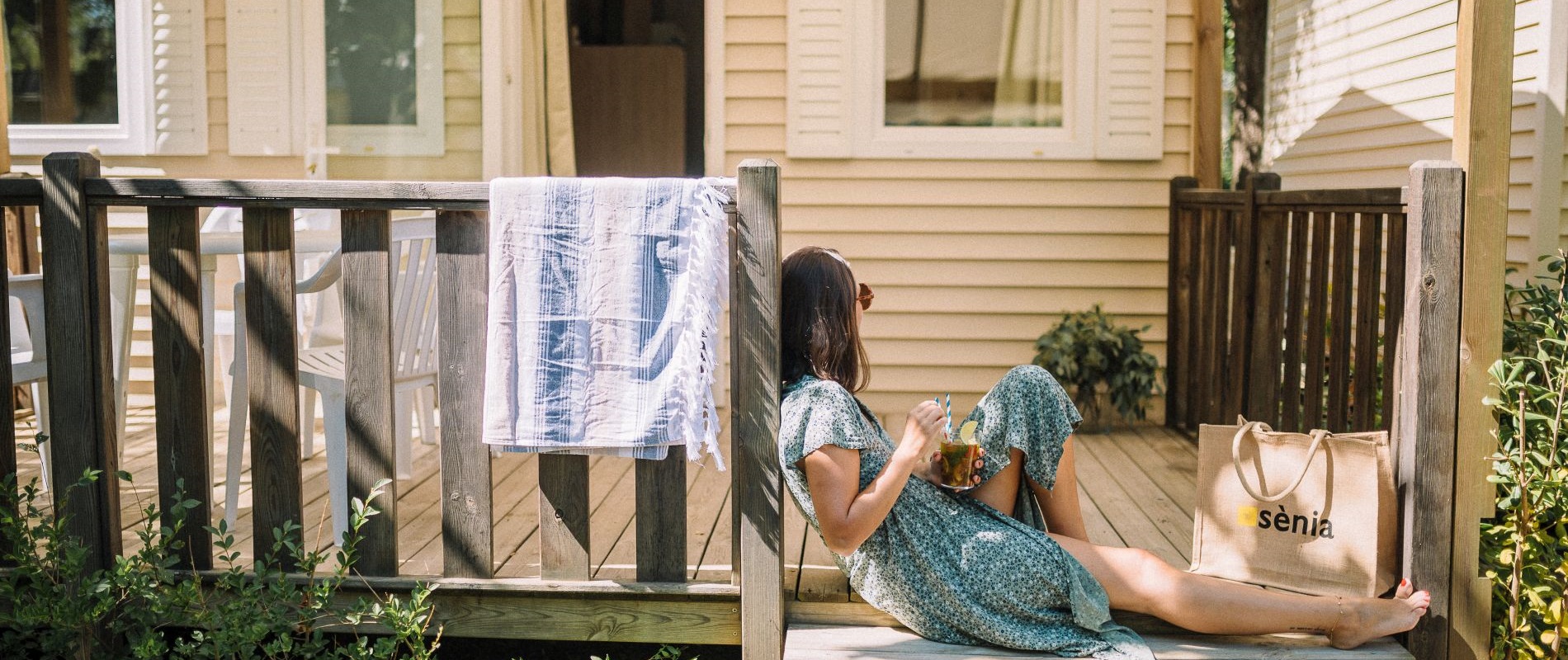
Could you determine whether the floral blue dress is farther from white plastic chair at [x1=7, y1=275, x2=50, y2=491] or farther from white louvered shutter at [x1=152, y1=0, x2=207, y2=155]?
white louvered shutter at [x1=152, y1=0, x2=207, y2=155]

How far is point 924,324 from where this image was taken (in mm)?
5480

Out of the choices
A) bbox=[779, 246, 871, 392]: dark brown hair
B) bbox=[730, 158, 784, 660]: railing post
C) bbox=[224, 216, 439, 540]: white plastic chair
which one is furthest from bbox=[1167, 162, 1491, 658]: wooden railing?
bbox=[224, 216, 439, 540]: white plastic chair

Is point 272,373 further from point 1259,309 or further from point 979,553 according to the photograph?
point 1259,309

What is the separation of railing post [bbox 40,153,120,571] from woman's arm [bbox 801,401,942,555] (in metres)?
1.56

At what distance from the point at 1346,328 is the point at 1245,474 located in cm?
103

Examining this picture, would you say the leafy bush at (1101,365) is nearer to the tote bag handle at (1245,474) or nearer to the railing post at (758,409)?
the tote bag handle at (1245,474)

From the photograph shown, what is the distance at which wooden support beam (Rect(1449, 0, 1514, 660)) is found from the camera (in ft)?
8.19

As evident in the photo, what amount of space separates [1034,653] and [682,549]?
774 millimetres

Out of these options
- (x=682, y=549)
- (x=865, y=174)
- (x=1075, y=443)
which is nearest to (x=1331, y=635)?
(x=682, y=549)

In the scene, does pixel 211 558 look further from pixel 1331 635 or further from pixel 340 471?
pixel 1331 635

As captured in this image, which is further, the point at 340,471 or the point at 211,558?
the point at 340,471

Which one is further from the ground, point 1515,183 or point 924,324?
point 1515,183

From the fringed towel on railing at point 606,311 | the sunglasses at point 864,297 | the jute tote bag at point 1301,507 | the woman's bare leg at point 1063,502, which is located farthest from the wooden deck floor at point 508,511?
the jute tote bag at point 1301,507

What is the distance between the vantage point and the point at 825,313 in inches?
99.3
